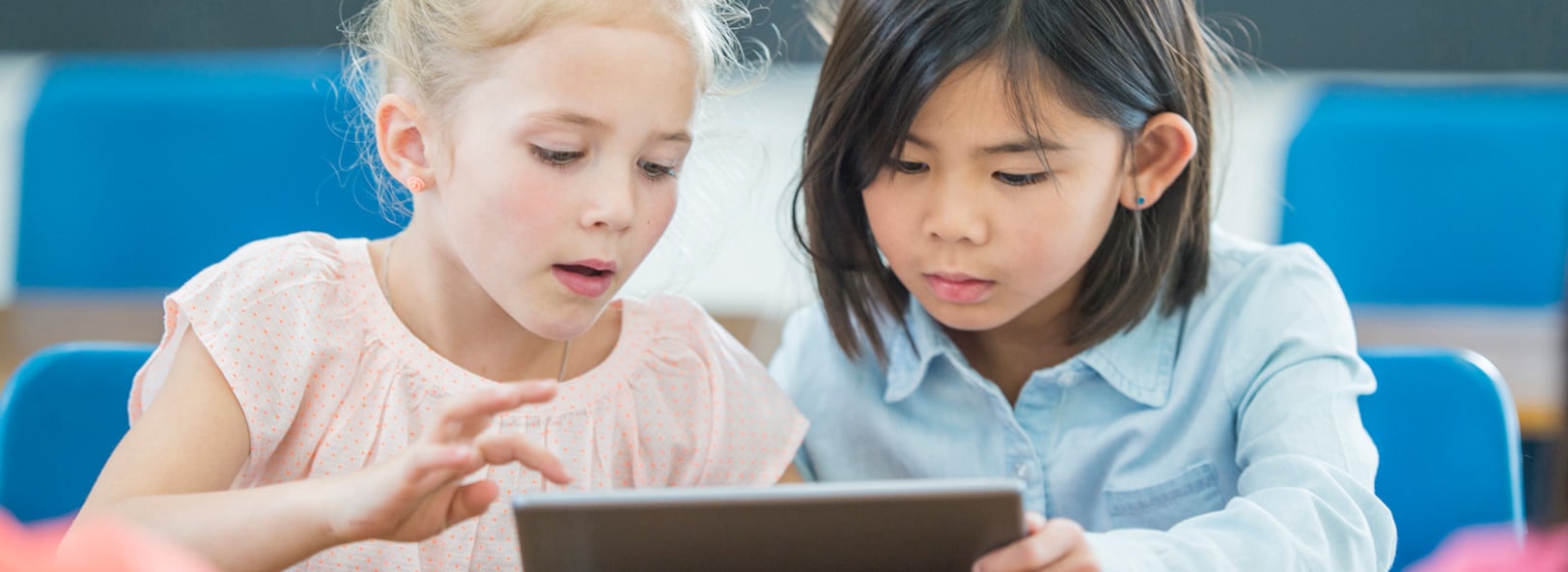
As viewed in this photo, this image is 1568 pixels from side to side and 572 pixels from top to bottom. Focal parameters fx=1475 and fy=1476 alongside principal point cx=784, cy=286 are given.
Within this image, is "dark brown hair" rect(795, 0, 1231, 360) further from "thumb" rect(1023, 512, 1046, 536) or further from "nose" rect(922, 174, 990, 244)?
"thumb" rect(1023, 512, 1046, 536)

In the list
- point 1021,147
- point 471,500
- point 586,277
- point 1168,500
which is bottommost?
point 1168,500

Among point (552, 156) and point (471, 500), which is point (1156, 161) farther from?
point (471, 500)

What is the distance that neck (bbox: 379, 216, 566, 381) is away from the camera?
1201 mm

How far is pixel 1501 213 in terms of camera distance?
231 centimetres

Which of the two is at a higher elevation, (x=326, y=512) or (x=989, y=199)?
(x=989, y=199)

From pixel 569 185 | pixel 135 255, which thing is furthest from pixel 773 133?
pixel 569 185

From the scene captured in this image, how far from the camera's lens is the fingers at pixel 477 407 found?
2.66 feet

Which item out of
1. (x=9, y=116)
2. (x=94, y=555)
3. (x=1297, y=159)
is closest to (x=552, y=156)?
(x=94, y=555)

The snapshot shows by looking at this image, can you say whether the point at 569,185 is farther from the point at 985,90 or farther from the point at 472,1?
the point at 985,90

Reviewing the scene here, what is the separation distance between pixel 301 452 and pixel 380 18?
36 centimetres

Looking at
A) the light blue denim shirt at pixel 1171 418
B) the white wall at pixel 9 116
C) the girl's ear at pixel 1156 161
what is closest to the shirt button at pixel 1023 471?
the light blue denim shirt at pixel 1171 418

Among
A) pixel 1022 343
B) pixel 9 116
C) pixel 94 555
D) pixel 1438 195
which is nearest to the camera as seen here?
pixel 94 555

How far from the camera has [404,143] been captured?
1146 millimetres

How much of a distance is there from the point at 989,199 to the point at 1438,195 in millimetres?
1492
